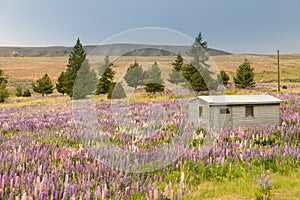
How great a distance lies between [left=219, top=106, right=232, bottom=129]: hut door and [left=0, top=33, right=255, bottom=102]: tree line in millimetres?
1009

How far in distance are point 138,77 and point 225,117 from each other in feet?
39.2

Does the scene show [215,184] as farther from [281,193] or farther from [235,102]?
[235,102]

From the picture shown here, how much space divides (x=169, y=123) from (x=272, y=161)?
5046 millimetres

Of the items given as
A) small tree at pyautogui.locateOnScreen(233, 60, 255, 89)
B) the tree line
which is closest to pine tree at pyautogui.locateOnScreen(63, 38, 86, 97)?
the tree line

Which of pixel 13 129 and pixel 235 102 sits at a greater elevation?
pixel 235 102

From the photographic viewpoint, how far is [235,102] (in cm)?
917

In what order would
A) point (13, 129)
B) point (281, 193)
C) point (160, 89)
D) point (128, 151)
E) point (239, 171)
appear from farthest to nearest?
1. point (160, 89)
2. point (13, 129)
3. point (128, 151)
4. point (239, 171)
5. point (281, 193)

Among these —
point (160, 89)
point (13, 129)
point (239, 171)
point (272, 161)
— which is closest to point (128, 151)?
point (239, 171)

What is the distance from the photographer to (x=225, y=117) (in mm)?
9359

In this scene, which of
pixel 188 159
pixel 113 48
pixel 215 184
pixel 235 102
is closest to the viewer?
pixel 215 184

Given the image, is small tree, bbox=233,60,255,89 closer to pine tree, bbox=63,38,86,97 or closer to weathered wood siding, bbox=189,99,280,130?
pine tree, bbox=63,38,86,97

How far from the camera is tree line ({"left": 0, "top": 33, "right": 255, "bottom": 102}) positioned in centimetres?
1596

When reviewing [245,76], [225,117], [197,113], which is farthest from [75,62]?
[225,117]

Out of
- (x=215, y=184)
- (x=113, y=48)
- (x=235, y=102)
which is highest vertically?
(x=113, y=48)
